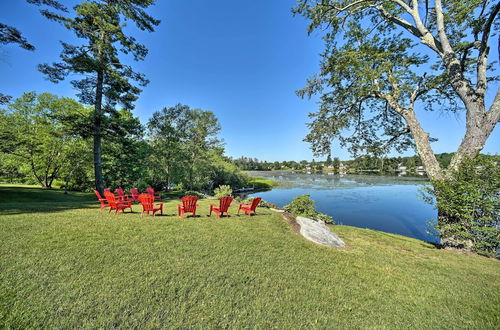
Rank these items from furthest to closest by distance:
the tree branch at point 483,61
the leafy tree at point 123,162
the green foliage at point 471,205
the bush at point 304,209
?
the leafy tree at point 123,162 < the bush at point 304,209 < the tree branch at point 483,61 < the green foliage at point 471,205

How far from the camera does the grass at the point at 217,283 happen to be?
2260 mm

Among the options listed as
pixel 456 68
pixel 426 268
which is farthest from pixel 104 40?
pixel 426 268

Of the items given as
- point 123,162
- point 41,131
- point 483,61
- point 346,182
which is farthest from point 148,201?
point 346,182

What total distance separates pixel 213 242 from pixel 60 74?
46.0 feet

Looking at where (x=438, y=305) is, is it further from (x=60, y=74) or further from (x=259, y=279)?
(x=60, y=74)

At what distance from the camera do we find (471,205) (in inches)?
209

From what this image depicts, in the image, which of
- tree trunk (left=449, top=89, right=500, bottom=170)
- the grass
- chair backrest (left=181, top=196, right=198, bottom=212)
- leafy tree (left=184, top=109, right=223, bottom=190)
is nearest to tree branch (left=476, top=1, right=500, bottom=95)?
tree trunk (left=449, top=89, right=500, bottom=170)

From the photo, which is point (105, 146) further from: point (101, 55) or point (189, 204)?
point (189, 204)

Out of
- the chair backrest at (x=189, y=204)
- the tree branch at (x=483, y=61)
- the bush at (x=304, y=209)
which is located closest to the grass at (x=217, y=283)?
the chair backrest at (x=189, y=204)

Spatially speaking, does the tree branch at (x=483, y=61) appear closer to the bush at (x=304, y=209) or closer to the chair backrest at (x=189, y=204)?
the bush at (x=304, y=209)

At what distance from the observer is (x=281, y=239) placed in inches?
208

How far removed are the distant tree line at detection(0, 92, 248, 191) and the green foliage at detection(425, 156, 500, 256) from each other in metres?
16.9

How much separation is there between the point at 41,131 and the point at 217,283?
23751 mm

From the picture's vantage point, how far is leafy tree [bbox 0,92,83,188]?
1638 centimetres
